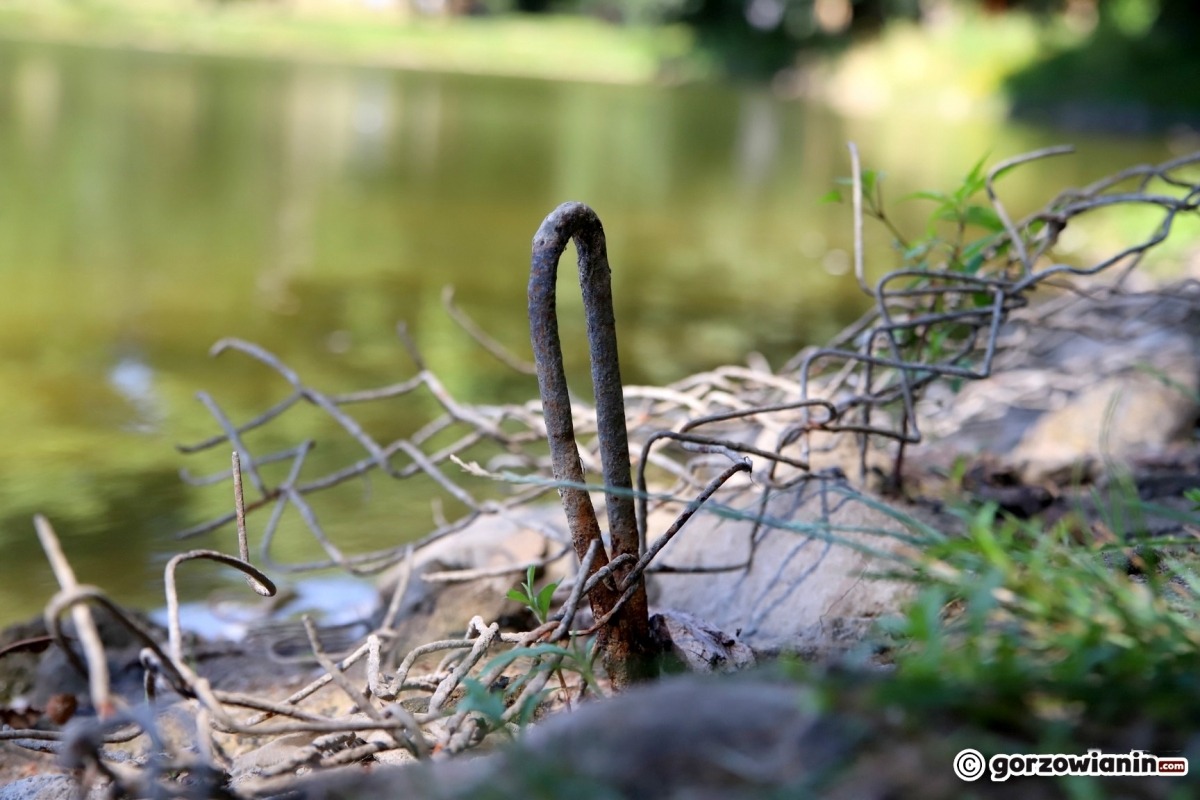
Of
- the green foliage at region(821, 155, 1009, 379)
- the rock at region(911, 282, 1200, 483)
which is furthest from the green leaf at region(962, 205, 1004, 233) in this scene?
the rock at region(911, 282, 1200, 483)

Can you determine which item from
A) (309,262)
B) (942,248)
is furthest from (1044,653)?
(309,262)

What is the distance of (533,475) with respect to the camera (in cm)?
225

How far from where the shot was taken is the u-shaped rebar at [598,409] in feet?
4.88

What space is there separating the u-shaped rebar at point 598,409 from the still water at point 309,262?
5.38 ft

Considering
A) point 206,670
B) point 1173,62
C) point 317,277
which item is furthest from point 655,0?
point 206,670

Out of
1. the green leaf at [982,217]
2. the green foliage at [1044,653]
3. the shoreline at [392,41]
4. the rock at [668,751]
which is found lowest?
the rock at [668,751]

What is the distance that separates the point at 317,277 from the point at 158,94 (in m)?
9.67

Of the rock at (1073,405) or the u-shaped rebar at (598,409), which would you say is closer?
the u-shaped rebar at (598,409)

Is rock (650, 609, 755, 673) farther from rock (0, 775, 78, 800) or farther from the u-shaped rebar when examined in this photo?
rock (0, 775, 78, 800)

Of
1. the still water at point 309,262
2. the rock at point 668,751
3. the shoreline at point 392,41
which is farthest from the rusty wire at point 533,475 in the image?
the shoreline at point 392,41

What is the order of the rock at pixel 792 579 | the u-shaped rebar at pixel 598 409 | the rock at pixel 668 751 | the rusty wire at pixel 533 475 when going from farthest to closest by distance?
the rock at pixel 792 579 < the u-shaped rebar at pixel 598 409 < the rusty wire at pixel 533 475 < the rock at pixel 668 751

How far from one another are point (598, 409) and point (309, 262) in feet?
17.0

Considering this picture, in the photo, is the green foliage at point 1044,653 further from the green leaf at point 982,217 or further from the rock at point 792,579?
the green leaf at point 982,217

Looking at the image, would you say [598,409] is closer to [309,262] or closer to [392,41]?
[309,262]
